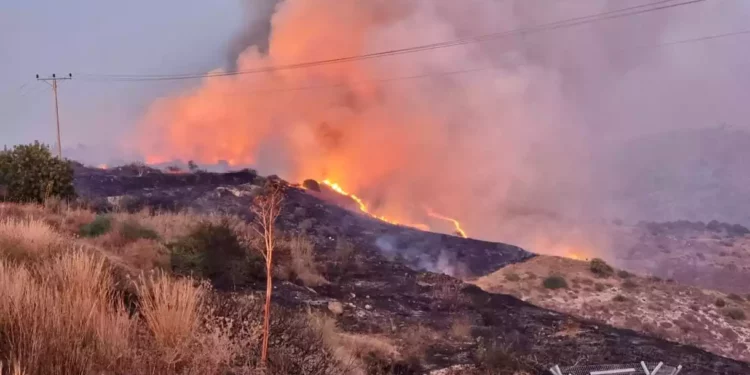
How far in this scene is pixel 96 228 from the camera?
55.7ft

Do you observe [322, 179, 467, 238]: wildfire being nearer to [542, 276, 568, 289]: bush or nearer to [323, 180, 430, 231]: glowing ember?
[323, 180, 430, 231]: glowing ember

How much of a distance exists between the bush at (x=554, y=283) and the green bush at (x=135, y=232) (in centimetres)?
1567

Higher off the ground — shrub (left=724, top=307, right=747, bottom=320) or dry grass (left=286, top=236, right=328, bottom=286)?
dry grass (left=286, top=236, right=328, bottom=286)

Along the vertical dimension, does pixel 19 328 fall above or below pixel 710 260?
above

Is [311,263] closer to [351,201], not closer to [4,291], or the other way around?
[4,291]

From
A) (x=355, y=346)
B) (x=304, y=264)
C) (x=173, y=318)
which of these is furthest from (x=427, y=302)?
(x=173, y=318)

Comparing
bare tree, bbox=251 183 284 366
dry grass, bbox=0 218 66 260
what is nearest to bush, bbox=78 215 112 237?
dry grass, bbox=0 218 66 260

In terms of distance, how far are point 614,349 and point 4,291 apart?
1253 cm

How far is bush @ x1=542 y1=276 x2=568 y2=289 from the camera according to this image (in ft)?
80.7

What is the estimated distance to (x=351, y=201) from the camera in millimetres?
40156

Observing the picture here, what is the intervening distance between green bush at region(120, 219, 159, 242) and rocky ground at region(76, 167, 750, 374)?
3.89 m

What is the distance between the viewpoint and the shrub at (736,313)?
21.8m

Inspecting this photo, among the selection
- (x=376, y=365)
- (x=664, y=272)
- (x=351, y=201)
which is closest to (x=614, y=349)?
(x=376, y=365)

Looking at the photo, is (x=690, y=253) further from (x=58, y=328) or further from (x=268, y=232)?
(x=58, y=328)
